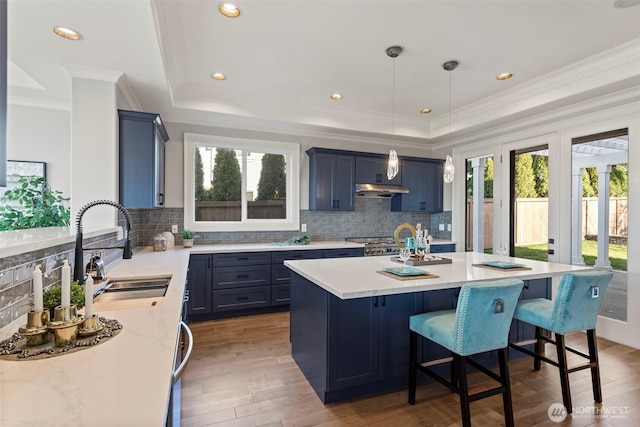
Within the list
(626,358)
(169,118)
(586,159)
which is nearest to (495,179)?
(586,159)

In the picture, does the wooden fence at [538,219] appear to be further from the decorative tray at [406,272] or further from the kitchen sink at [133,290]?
the kitchen sink at [133,290]

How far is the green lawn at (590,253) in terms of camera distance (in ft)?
11.0

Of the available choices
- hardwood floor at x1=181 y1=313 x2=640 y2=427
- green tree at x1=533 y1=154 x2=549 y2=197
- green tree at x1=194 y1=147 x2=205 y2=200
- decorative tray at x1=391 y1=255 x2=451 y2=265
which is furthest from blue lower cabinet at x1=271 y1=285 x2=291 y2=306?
green tree at x1=533 y1=154 x2=549 y2=197

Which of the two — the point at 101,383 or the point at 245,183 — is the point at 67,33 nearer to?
the point at 101,383

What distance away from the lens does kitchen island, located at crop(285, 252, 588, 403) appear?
6.91ft

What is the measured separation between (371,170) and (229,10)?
3.12 m

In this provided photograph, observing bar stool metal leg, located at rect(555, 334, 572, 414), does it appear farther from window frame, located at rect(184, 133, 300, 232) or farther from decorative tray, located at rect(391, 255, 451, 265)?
window frame, located at rect(184, 133, 300, 232)

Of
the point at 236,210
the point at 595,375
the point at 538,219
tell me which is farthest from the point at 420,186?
the point at 595,375

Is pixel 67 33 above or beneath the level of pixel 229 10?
beneath

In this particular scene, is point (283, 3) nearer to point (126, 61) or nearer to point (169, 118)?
point (126, 61)

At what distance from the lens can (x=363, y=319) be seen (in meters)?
2.20

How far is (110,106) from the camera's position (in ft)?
9.57

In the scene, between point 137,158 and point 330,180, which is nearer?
point 137,158

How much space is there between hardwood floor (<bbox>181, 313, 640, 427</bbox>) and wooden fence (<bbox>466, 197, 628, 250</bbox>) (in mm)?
1305
